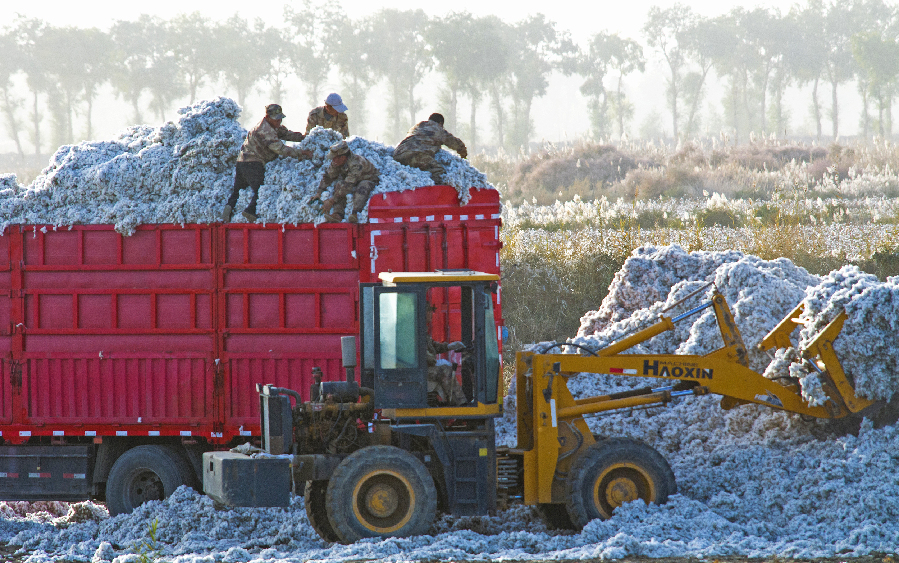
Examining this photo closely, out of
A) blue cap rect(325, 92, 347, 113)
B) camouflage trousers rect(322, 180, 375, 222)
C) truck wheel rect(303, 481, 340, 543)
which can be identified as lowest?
truck wheel rect(303, 481, 340, 543)

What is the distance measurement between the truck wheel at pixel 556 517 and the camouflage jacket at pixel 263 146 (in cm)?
459

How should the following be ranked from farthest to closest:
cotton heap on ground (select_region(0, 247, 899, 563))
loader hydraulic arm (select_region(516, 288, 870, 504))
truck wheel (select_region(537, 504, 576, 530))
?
truck wheel (select_region(537, 504, 576, 530)) < loader hydraulic arm (select_region(516, 288, 870, 504)) < cotton heap on ground (select_region(0, 247, 899, 563))

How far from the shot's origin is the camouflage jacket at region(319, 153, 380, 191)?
28.5 ft

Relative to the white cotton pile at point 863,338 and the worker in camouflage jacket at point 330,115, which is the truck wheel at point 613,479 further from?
the worker in camouflage jacket at point 330,115

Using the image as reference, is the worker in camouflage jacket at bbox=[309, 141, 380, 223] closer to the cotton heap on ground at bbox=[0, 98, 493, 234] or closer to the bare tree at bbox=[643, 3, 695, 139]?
the cotton heap on ground at bbox=[0, 98, 493, 234]

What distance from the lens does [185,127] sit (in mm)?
9375

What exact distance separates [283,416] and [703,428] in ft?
15.3

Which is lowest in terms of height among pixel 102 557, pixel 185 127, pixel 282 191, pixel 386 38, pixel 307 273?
pixel 102 557

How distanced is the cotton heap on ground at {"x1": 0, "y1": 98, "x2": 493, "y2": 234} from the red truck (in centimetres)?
16

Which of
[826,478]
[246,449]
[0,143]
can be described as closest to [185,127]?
[246,449]

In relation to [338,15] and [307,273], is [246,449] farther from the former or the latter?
[338,15]

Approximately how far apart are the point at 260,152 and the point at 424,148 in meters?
1.79

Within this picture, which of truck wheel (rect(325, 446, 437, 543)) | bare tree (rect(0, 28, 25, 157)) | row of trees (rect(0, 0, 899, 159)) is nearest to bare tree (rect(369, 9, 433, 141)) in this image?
row of trees (rect(0, 0, 899, 159))

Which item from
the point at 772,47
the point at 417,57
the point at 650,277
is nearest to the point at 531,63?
the point at 417,57
